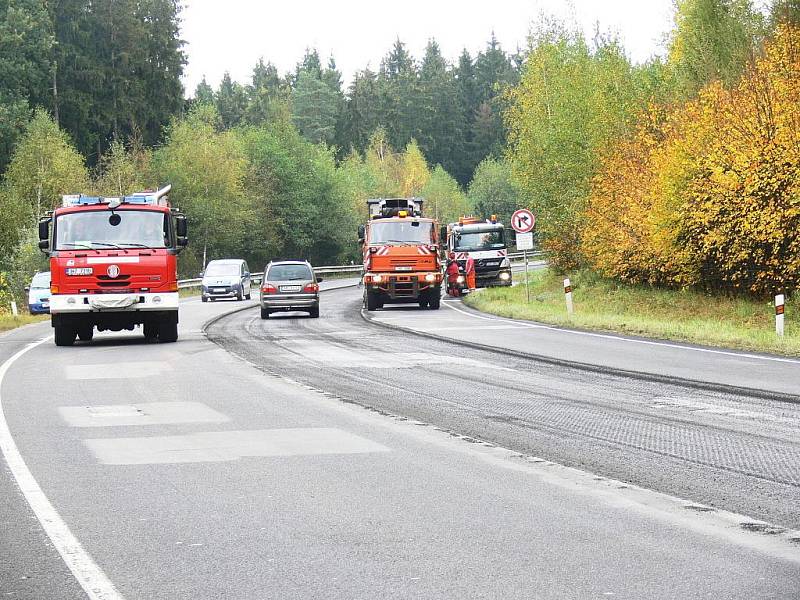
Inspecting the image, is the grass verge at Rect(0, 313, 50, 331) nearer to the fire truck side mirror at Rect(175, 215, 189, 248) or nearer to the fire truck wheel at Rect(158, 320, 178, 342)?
the fire truck wheel at Rect(158, 320, 178, 342)

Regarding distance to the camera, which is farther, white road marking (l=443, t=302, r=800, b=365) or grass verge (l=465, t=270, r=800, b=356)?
grass verge (l=465, t=270, r=800, b=356)

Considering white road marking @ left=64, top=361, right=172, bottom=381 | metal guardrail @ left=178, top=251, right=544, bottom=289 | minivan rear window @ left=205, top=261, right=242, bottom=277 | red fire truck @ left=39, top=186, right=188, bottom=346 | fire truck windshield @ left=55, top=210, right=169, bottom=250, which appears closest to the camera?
white road marking @ left=64, top=361, right=172, bottom=381

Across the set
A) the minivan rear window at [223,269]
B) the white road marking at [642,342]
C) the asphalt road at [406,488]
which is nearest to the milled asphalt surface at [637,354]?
the white road marking at [642,342]

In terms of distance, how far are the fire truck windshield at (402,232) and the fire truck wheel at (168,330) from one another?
1406cm

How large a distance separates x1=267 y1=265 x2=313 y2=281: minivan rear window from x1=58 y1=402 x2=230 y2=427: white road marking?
72.1ft

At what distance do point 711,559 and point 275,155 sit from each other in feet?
272

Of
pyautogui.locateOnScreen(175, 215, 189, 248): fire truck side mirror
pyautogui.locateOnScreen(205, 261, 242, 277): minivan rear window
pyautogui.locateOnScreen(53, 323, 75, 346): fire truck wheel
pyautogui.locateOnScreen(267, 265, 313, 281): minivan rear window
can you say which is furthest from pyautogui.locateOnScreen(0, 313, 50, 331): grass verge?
pyautogui.locateOnScreen(205, 261, 242, 277): minivan rear window

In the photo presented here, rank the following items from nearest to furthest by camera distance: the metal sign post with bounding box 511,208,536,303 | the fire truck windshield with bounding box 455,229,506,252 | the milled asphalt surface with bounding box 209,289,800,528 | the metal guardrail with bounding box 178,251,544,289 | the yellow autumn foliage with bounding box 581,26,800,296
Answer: the milled asphalt surface with bounding box 209,289,800,528
the yellow autumn foliage with bounding box 581,26,800,296
the metal sign post with bounding box 511,208,536,303
the fire truck windshield with bounding box 455,229,506,252
the metal guardrail with bounding box 178,251,544,289

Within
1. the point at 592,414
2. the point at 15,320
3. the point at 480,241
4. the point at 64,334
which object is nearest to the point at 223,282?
the point at 480,241

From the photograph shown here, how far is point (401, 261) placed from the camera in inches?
1500

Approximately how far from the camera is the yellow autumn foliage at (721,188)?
29719 mm

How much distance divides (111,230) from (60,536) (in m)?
18.2

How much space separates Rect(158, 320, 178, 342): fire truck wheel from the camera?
82.6 ft

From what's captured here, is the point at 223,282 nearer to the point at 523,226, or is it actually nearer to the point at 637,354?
the point at 523,226
